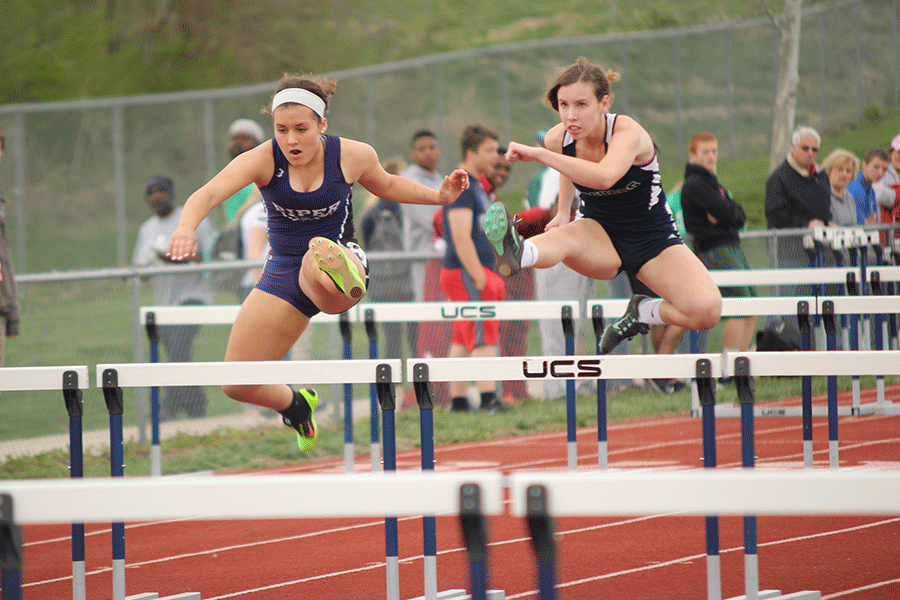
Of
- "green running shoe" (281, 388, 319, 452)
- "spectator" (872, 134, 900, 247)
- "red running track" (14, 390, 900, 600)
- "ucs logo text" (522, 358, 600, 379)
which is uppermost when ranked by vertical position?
"spectator" (872, 134, 900, 247)

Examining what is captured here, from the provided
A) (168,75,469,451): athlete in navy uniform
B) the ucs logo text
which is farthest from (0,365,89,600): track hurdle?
the ucs logo text

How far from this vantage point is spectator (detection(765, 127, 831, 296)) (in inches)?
358

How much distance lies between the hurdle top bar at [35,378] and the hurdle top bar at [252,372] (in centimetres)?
13

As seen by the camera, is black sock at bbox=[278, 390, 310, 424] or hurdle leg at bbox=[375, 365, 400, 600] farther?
black sock at bbox=[278, 390, 310, 424]

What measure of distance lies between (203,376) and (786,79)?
49.2 feet

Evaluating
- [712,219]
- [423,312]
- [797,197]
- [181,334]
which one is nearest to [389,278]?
[181,334]

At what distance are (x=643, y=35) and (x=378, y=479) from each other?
16535mm

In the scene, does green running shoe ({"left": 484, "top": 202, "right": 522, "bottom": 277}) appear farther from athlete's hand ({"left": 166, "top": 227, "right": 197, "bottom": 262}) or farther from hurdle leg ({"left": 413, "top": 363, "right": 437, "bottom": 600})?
athlete's hand ({"left": 166, "top": 227, "right": 197, "bottom": 262})

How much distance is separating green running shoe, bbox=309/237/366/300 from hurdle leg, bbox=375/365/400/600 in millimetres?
766

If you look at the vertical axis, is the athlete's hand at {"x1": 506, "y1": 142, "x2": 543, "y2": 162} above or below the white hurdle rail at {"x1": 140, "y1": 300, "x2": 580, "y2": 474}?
above

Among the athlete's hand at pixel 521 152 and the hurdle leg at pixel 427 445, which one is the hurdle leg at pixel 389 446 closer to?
the hurdle leg at pixel 427 445

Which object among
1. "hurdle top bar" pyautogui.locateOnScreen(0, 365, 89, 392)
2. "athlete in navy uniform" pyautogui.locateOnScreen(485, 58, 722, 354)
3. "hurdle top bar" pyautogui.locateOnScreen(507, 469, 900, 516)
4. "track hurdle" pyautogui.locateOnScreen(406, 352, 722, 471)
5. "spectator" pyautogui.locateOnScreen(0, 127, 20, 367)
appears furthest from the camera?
"spectator" pyautogui.locateOnScreen(0, 127, 20, 367)

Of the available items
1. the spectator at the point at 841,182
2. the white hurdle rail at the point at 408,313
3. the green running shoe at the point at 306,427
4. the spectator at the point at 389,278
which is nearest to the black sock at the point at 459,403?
the spectator at the point at 389,278

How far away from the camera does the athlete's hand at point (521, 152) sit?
393 centimetres
